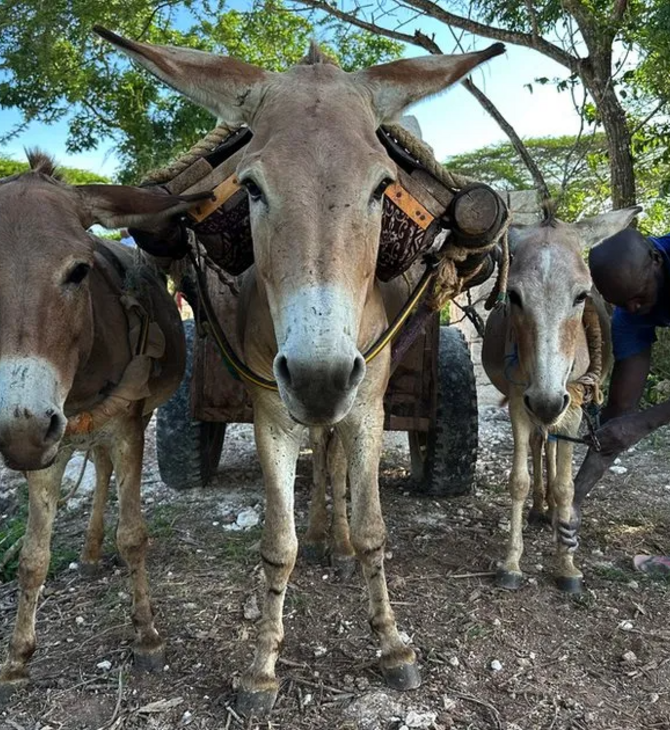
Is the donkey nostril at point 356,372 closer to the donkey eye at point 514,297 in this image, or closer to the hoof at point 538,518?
the donkey eye at point 514,297

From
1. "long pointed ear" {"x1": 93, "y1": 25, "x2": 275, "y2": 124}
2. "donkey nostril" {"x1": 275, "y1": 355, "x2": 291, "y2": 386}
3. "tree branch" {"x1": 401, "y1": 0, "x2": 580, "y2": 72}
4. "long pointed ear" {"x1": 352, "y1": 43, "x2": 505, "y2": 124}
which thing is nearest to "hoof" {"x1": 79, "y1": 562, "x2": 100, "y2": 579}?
"donkey nostril" {"x1": 275, "y1": 355, "x2": 291, "y2": 386}

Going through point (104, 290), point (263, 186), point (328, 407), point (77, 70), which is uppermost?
point (77, 70)

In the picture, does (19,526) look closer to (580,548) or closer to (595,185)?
(580,548)

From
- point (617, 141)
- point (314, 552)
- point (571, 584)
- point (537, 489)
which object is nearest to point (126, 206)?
point (314, 552)

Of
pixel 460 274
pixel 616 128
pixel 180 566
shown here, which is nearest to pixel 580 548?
pixel 460 274

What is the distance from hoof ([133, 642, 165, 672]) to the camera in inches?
122

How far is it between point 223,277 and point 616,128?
247 inches

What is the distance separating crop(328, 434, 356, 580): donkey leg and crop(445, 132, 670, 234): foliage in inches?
86.1

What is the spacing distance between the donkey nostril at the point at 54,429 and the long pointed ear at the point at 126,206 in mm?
844

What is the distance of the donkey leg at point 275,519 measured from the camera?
293 centimetres

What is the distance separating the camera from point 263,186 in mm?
2242

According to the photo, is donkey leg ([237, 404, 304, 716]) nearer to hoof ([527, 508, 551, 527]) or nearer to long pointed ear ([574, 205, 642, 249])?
long pointed ear ([574, 205, 642, 249])

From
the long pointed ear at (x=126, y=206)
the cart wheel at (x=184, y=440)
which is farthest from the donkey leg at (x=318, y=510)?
the long pointed ear at (x=126, y=206)

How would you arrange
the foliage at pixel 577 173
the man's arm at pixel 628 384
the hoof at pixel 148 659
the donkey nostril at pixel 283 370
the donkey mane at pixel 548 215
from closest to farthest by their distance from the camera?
1. the donkey nostril at pixel 283 370
2. the hoof at pixel 148 659
3. the donkey mane at pixel 548 215
4. the man's arm at pixel 628 384
5. the foliage at pixel 577 173
